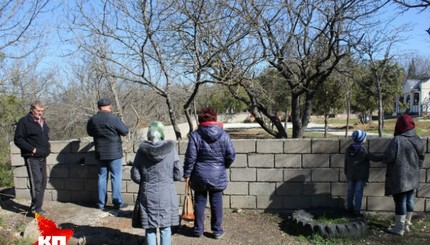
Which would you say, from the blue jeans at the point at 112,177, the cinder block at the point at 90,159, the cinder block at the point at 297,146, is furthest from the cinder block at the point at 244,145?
the cinder block at the point at 90,159

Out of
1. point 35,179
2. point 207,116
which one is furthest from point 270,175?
point 35,179

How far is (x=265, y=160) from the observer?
18.4 ft

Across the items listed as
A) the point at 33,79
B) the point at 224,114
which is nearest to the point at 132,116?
the point at 33,79

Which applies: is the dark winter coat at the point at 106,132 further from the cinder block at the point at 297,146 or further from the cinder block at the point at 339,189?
the cinder block at the point at 339,189

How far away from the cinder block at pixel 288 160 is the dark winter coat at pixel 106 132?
7.73 ft

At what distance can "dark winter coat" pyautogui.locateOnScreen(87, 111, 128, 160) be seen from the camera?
5.44 m

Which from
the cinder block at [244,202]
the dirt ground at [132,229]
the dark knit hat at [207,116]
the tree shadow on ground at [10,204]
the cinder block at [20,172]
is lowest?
the dirt ground at [132,229]

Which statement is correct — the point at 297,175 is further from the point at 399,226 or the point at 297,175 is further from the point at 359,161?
the point at 399,226

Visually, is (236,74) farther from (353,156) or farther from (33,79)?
(33,79)

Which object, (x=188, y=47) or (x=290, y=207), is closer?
(x=290, y=207)

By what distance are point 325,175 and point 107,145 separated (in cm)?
329

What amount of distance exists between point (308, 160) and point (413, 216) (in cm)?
167

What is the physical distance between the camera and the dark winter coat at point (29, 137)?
17.2ft

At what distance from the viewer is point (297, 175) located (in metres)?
5.56
